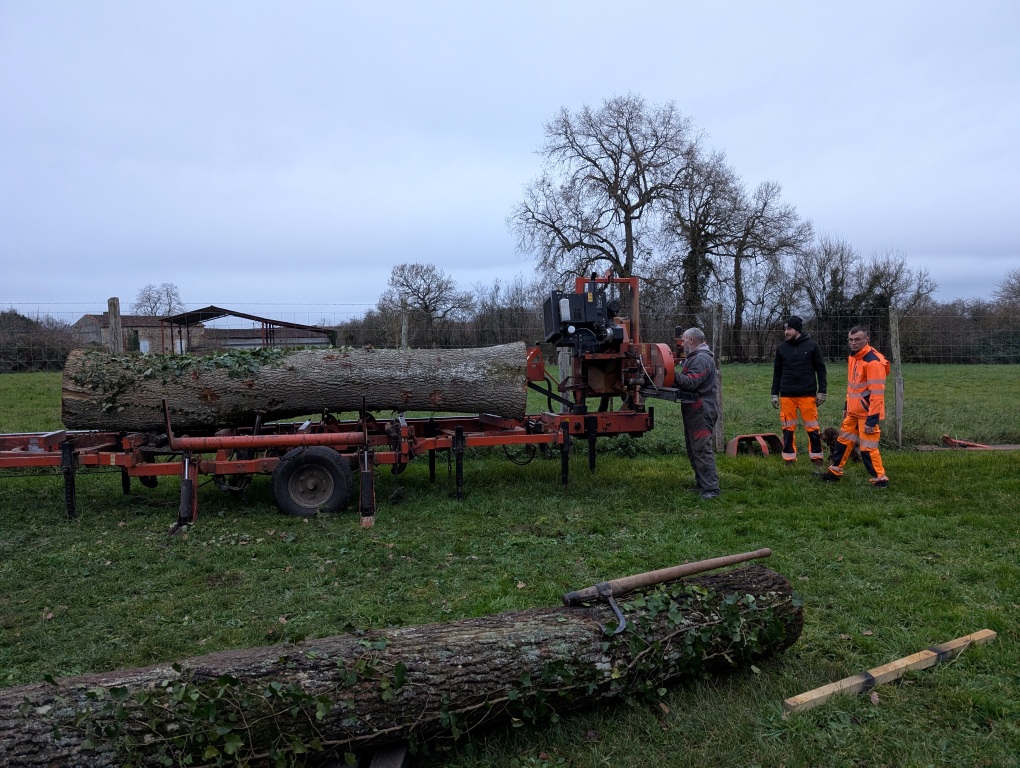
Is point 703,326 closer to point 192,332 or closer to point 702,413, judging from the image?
point 702,413

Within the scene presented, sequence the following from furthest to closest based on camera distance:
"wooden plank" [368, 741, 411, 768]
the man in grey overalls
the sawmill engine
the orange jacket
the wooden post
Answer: the wooden post, the sawmill engine, the orange jacket, the man in grey overalls, "wooden plank" [368, 741, 411, 768]

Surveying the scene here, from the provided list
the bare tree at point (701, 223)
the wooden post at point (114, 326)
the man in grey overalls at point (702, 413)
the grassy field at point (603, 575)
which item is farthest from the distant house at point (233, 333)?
the bare tree at point (701, 223)

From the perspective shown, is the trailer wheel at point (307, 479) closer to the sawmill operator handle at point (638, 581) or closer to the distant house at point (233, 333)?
the distant house at point (233, 333)

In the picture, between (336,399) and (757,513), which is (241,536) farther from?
(757,513)

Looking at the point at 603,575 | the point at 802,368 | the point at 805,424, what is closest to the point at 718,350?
the point at 802,368

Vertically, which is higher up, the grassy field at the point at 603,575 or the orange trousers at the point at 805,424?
the orange trousers at the point at 805,424

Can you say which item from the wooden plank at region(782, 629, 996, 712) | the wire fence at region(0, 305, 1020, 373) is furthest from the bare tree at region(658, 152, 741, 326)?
the wooden plank at region(782, 629, 996, 712)

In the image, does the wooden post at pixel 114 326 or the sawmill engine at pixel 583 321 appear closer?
the sawmill engine at pixel 583 321

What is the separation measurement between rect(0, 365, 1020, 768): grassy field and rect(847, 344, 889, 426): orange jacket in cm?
79

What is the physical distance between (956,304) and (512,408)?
1179 centimetres

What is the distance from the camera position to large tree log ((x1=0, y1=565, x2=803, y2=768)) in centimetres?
264

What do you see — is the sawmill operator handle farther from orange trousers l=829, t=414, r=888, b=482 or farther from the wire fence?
the wire fence

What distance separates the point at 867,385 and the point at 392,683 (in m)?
6.72

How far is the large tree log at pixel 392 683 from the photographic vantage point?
2.64 metres
